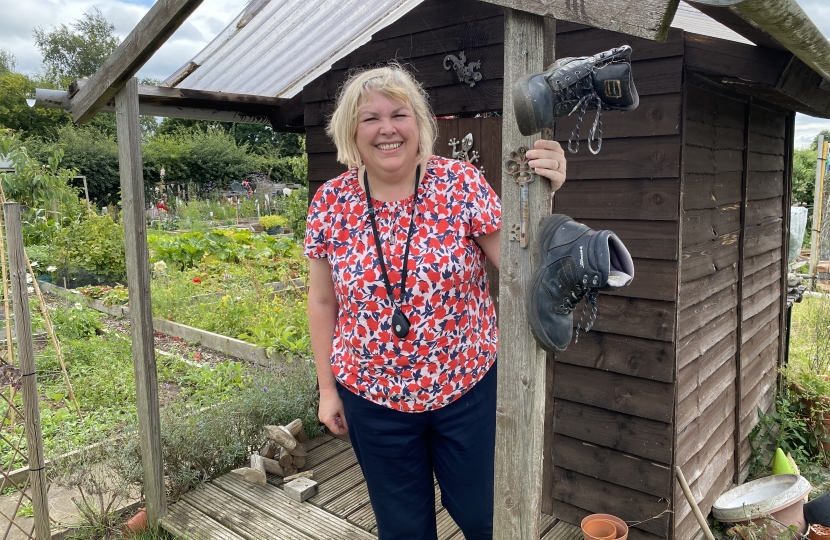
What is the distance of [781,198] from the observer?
4.59 m

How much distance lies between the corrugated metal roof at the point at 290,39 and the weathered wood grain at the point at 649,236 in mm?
896

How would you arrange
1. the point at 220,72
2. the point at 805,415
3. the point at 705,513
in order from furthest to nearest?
1. the point at 805,415
2. the point at 220,72
3. the point at 705,513

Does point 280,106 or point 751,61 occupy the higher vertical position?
point 280,106

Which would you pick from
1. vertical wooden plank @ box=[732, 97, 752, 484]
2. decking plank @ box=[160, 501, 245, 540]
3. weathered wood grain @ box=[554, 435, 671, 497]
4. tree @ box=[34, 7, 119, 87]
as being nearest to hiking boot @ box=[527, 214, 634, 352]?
weathered wood grain @ box=[554, 435, 671, 497]

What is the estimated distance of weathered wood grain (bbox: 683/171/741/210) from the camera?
2.79 m

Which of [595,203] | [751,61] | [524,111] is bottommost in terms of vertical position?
[595,203]

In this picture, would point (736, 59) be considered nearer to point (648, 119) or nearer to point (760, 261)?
point (648, 119)

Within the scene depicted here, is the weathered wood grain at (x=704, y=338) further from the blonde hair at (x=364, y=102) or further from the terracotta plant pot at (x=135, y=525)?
the terracotta plant pot at (x=135, y=525)

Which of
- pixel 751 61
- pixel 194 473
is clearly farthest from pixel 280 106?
pixel 751 61

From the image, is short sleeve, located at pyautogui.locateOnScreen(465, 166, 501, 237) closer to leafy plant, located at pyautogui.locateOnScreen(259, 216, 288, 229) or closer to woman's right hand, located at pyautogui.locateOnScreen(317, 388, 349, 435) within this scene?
woman's right hand, located at pyautogui.locateOnScreen(317, 388, 349, 435)

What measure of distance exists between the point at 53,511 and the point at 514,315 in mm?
3375

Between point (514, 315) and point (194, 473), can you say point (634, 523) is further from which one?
point (194, 473)

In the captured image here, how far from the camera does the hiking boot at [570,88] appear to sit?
1.28 m

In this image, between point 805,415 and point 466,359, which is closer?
point 466,359
